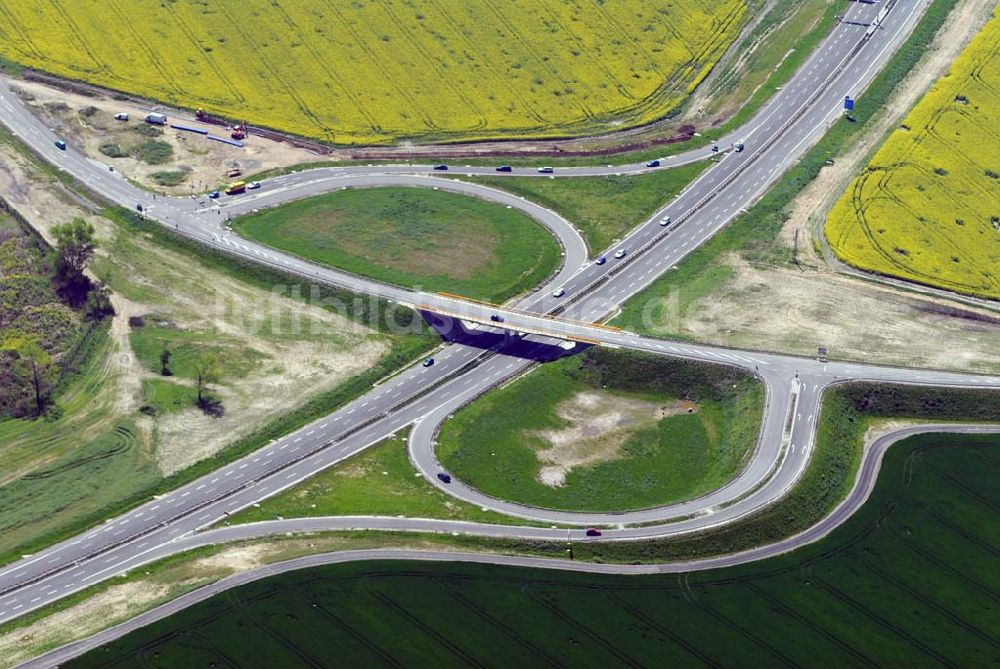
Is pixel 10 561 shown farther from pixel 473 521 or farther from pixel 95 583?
pixel 473 521

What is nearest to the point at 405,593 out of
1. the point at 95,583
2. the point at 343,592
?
the point at 343,592

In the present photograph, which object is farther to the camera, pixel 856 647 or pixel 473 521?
pixel 473 521

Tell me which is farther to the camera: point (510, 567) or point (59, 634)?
point (510, 567)

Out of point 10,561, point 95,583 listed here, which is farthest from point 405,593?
point 10,561

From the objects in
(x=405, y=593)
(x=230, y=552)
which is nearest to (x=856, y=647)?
(x=405, y=593)

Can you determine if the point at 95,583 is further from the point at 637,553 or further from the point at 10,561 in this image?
the point at 637,553

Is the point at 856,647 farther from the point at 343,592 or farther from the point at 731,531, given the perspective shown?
the point at 343,592
